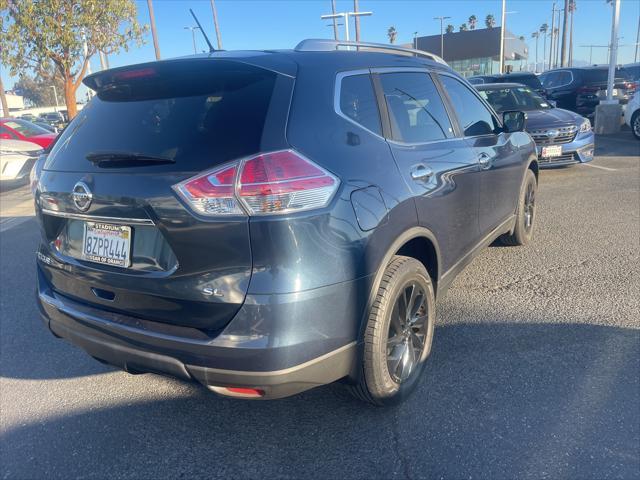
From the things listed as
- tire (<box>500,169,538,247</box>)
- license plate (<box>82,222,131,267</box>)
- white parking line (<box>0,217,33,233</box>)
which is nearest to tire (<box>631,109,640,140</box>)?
tire (<box>500,169,538,247</box>)

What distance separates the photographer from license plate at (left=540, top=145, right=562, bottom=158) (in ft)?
27.3

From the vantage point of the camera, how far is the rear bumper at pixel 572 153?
835 cm

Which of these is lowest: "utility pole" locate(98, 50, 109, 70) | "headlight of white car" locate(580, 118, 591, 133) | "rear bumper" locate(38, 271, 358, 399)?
"headlight of white car" locate(580, 118, 591, 133)

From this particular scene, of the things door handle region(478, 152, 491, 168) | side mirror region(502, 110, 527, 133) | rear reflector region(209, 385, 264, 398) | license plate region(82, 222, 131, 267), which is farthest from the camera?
side mirror region(502, 110, 527, 133)

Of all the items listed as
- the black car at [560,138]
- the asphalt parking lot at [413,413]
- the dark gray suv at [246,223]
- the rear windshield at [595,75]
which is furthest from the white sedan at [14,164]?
the rear windshield at [595,75]

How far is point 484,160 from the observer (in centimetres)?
379

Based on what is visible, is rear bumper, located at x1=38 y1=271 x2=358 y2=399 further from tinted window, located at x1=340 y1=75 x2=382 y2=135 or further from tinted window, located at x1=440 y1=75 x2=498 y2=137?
tinted window, located at x1=440 y1=75 x2=498 y2=137

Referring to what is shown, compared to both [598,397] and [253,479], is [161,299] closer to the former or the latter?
[253,479]

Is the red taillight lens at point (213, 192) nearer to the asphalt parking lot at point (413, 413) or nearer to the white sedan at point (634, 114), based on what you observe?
the asphalt parking lot at point (413, 413)

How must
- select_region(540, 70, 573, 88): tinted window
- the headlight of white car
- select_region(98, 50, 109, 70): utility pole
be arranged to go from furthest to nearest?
select_region(98, 50, 109, 70): utility pole, select_region(540, 70, 573, 88): tinted window, the headlight of white car

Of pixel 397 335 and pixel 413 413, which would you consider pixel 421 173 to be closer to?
pixel 397 335

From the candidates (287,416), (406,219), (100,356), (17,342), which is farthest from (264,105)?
(17,342)

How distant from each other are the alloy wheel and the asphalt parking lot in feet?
0.65

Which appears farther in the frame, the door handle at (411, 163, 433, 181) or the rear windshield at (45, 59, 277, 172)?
the door handle at (411, 163, 433, 181)
